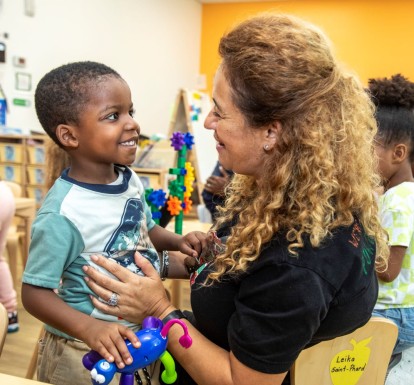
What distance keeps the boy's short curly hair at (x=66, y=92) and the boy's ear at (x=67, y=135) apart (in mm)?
14

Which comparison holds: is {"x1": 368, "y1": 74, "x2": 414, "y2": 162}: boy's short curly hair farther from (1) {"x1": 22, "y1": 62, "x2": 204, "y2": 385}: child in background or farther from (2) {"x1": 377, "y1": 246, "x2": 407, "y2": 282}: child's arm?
(1) {"x1": 22, "y1": 62, "x2": 204, "y2": 385}: child in background

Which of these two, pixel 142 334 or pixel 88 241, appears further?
pixel 88 241

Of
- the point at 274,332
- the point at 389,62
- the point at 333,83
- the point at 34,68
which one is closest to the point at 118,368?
the point at 274,332

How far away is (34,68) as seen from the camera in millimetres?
5273

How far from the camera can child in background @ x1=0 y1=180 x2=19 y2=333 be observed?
9.37ft

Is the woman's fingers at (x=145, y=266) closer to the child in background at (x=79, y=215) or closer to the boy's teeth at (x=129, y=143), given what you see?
the child in background at (x=79, y=215)

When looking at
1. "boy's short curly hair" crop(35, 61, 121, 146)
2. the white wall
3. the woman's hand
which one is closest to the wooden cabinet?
the white wall

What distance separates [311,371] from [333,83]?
686 millimetres

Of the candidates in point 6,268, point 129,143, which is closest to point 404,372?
point 129,143

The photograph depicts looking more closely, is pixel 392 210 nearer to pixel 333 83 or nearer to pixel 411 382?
pixel 411 382

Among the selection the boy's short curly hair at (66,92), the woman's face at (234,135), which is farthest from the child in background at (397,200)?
the boy's short curly hair at (66,92)

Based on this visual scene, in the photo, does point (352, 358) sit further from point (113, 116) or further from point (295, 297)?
point (113, 116)

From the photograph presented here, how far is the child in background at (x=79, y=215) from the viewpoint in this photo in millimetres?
1050

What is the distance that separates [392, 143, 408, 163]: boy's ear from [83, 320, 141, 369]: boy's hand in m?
1.28
